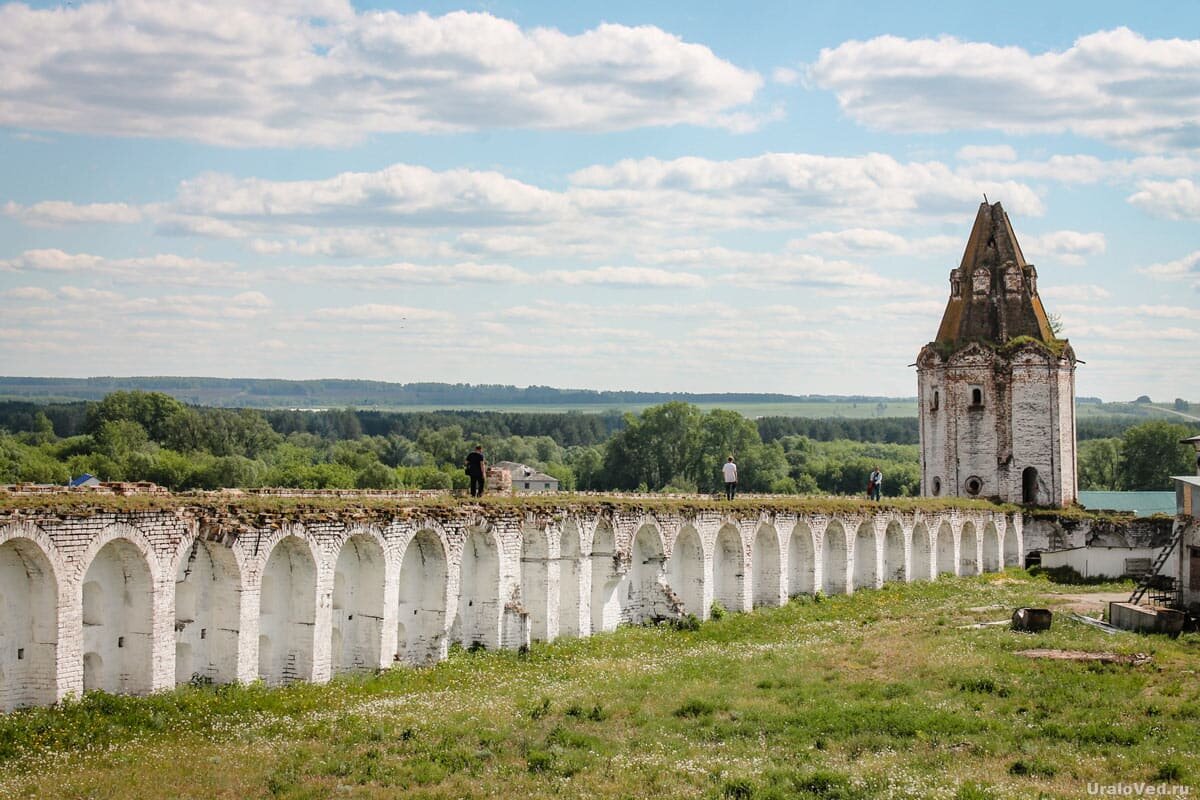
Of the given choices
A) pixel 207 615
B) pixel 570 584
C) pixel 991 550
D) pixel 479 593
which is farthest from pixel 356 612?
pixel 991 550

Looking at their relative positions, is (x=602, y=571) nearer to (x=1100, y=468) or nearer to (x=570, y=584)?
(x=570, y=584)

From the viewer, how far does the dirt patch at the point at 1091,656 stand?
21500mm

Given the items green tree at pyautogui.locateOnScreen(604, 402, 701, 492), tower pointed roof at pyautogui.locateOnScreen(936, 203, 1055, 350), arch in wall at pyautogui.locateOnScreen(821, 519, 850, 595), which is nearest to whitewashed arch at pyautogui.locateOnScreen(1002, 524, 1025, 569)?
tower pointed roof at pyautogui.locateOnScreen(936, 203, 1055, 350)

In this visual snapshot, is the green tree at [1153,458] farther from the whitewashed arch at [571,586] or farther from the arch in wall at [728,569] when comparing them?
the whitewashed arch at [571,586]

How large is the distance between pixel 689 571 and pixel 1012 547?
2225 cm

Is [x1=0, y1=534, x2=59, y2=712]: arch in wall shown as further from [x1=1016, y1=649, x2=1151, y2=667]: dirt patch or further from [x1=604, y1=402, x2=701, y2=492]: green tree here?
[x1=604, y1=402, x2=701, y2=492]: green tree

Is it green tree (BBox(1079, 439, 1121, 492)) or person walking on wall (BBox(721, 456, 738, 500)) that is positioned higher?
person walking on wall (BBox(721, 456, 738, 500))

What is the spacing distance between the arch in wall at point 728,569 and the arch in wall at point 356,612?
40.3ft

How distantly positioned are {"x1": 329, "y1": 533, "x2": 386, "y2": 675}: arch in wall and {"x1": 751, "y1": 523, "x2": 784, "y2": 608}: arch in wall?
1424 centimetres

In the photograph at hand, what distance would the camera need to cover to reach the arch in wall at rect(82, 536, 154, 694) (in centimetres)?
1889

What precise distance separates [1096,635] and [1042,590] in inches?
578

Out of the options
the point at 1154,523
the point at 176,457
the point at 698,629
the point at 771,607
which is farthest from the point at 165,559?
the point at 176,457

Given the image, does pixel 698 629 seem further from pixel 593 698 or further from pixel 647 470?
pixel 647 470

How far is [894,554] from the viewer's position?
42.3 m
